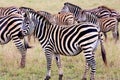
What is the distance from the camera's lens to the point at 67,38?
776 centimetres

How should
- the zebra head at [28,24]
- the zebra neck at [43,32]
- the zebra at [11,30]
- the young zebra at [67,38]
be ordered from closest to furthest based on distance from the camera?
the young zebra at [67,38] < the zebra neck at [43,32] < the zebra head at [28,24] < the zebra at [11,30]

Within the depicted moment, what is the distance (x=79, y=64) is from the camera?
9500 millimetres

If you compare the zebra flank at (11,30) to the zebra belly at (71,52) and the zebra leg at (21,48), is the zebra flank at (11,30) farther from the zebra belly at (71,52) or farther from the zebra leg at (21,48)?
the zebra belly at (71,52)

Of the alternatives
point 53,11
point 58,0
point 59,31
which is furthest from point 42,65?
point 58,0

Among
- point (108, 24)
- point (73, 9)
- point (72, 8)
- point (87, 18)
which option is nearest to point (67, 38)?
point (87, 18)

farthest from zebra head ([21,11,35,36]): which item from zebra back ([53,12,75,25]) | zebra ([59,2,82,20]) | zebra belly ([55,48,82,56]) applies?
zebra ([59,2,82,20])

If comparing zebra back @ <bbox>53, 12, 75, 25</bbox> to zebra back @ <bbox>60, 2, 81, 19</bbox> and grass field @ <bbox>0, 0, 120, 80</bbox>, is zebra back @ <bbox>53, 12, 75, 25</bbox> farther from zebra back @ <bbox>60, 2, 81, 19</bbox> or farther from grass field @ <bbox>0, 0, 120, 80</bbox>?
grass field @ <bbox>0, 0, 120, 80</bbox>

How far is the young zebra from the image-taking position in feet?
24.5

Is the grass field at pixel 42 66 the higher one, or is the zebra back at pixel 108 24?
the zebra back at pixel 108 24

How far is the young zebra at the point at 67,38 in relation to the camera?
7477 millimetres

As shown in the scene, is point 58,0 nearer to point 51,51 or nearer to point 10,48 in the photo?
point 10,48

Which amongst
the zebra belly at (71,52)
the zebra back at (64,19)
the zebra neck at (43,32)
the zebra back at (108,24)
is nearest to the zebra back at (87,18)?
the zebra back at (64,19)

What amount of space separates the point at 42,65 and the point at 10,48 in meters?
2.76

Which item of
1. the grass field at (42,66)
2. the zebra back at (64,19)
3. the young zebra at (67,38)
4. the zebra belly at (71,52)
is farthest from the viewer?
the zebra back at (64,19)
